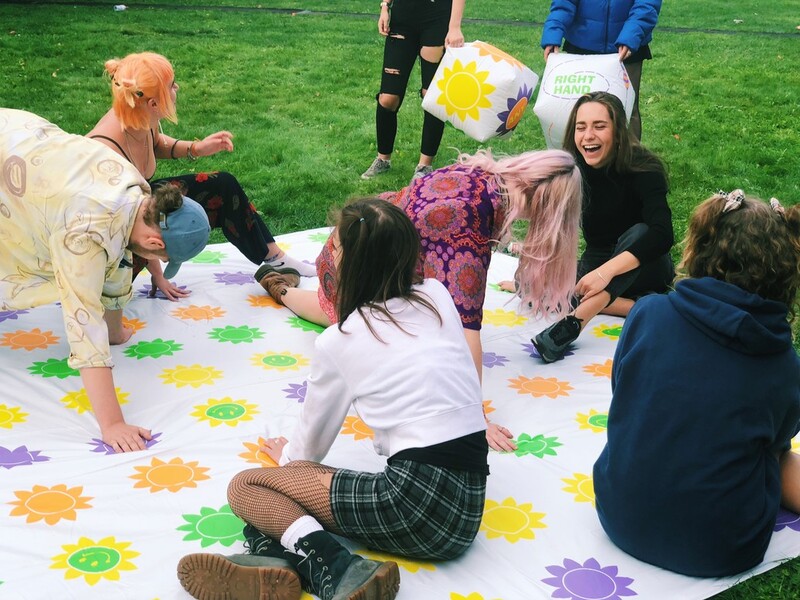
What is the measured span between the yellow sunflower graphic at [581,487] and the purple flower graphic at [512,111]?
7.91ft

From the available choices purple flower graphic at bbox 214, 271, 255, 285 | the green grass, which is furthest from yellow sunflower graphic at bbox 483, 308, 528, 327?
purple flower graphic at bbox 214, 271, 255, 285

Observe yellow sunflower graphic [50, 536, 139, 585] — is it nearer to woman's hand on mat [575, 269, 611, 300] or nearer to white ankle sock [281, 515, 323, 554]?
white ankle sock [281, 515, 323, 554]

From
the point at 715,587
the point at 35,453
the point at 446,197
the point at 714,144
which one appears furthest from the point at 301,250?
the point at 714,144

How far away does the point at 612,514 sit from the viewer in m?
2.34

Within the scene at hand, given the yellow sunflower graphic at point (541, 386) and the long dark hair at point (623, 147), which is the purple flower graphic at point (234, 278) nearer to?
the yellow sunflower graphic at point (541, 386)

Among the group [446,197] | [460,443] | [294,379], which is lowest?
[294,379]

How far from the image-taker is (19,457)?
269cm

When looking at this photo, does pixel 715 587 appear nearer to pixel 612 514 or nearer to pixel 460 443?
pixel 612 514

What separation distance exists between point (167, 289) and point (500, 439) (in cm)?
174

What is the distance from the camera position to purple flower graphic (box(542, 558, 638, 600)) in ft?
7.22

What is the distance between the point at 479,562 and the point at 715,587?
596mm

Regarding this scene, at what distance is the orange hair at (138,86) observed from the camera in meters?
3.32

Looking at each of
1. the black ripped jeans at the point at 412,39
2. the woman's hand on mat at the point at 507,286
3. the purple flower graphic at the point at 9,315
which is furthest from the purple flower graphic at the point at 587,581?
the black ripped jeans at the point at 412,39

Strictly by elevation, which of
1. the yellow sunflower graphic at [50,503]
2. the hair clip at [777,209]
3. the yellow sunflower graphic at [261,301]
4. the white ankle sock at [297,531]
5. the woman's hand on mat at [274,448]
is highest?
the hair clip at [777,209]
